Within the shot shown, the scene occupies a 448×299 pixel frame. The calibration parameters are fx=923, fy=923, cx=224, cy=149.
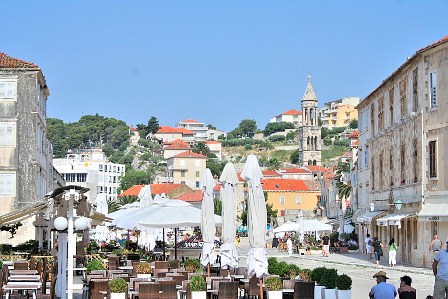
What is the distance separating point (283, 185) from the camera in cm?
15075

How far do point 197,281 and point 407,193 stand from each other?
27.2 m

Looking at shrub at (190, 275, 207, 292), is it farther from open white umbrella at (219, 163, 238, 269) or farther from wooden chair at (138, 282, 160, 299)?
open white umbrella at (219, 163, 238, 269)

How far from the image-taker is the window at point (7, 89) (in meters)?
54.2

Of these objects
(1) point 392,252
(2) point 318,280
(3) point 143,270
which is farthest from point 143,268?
(1) point 392,252

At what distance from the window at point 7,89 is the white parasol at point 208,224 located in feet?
85.2

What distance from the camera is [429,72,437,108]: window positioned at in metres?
42.4

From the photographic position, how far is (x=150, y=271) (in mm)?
26844

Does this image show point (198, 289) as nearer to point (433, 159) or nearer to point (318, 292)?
point (318, 292)

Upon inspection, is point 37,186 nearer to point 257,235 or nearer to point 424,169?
point 424,169

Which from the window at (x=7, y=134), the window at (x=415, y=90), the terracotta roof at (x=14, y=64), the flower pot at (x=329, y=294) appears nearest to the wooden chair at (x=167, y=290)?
the flower pot at (x=329, y=294)

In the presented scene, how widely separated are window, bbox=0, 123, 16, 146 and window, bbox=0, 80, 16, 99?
1651mm

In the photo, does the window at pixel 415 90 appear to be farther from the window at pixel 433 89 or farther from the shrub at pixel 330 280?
the shrub at pixel 330 280

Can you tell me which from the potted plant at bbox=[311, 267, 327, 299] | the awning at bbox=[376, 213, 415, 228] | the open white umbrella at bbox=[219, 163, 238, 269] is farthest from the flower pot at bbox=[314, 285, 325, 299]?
the awning at bbox=[376, 213, 415, 228]

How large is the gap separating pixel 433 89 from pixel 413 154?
13.3 ft
